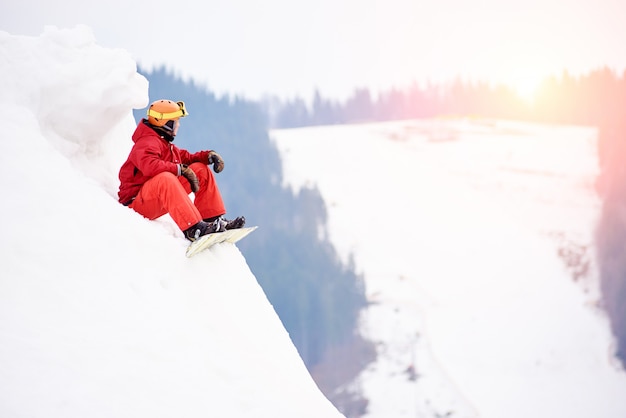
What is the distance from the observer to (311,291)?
3669 centimetres

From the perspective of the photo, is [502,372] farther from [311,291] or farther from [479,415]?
[311,291]

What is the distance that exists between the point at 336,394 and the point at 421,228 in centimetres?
1260

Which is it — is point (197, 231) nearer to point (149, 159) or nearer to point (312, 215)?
point (149, 159)

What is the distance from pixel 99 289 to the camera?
116 inches

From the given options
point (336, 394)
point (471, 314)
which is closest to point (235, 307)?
point (336, 394)

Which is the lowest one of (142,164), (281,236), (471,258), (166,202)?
(471,258)

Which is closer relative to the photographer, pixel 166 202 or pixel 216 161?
pixel 166 202

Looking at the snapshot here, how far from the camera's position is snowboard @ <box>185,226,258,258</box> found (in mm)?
3542

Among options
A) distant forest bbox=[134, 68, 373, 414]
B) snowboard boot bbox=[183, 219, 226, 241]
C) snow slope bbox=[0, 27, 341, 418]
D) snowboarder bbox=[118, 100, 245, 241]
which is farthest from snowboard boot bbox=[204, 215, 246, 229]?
distant forest bbox=[134, 68, 373, 414]

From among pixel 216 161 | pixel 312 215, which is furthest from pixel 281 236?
pixel 216 161

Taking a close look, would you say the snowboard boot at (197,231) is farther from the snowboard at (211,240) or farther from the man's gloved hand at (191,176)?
the man's gloved hand at (191,176)

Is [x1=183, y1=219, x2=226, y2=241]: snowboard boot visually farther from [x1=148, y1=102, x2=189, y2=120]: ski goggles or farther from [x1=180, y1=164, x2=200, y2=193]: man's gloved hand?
[x1=148, y1=102, x2=189, y2=120]: ski goggles

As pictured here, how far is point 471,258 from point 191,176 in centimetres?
3439

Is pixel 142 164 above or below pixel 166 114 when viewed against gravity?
below
